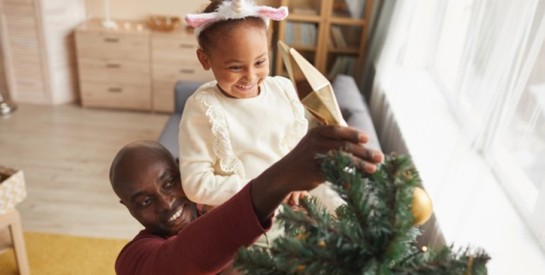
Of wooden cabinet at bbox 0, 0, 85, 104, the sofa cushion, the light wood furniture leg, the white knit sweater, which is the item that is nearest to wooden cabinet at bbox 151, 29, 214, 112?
wooden cabinet at bbox 0, 0, 85, 104

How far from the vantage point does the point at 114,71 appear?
4.48m

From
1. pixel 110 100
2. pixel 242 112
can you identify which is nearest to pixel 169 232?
pixel 242 112

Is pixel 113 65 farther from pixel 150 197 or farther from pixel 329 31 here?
pixel 150 197

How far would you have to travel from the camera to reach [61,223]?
3080 millimetres

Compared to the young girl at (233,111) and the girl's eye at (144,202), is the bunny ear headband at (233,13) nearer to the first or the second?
the young girl at (233,111)

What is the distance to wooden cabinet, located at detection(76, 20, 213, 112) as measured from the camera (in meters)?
4.33

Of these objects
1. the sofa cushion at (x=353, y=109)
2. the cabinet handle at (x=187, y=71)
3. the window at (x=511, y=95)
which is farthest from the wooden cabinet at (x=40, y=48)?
the window at (x=511, y=95)

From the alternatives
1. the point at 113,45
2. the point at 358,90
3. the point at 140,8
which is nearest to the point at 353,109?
the point at 358,90

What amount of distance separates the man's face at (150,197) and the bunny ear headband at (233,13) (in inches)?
12.1

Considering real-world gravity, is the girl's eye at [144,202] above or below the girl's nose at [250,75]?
below

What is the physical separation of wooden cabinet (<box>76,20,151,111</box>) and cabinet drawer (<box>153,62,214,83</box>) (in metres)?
0.11

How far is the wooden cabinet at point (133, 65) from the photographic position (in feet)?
14.2

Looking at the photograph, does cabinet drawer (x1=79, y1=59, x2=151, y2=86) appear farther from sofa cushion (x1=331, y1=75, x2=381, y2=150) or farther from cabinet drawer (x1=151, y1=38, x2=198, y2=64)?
sofa cushion (x1=331, y1=75, x2=381, y2=150)

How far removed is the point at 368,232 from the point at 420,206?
66 mm
